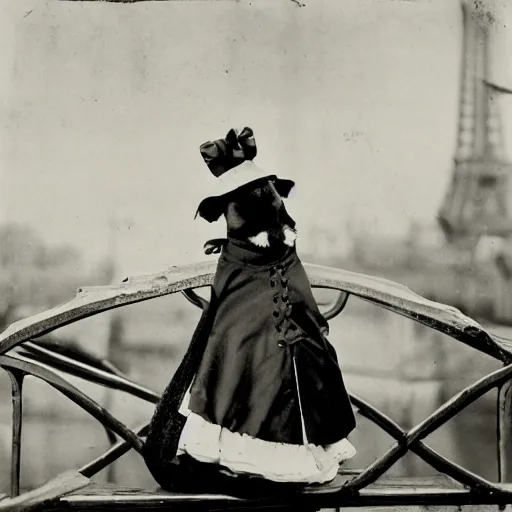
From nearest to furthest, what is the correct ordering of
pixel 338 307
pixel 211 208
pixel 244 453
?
pixel 244 453, pixel 211 208, pixel 338 307

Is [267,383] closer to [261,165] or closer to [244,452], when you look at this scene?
[244,452]

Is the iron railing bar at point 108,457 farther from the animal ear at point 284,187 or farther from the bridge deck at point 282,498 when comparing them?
the animal ear at point 284,187

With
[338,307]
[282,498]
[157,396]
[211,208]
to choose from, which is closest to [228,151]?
[211,208]

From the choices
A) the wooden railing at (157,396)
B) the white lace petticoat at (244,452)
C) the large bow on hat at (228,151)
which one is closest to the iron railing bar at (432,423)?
the wooden railing at (157,396)

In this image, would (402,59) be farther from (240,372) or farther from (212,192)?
(240,372)

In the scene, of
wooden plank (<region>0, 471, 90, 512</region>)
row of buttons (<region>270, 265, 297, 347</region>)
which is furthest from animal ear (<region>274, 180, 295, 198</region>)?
wooden plank (<region>0, 471, 90, 512</region>)
